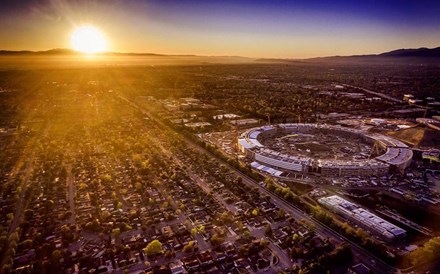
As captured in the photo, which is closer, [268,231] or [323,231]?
[268,231]

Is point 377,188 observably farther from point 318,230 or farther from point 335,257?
point 335,257

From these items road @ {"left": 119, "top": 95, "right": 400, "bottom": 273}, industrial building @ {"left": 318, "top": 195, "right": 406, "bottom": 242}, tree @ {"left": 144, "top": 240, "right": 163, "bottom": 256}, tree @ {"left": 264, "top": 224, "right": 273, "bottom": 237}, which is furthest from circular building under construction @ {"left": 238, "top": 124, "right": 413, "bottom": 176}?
tree @ {"left": 144, "top": 240, "right": 163, "bottom": 256}

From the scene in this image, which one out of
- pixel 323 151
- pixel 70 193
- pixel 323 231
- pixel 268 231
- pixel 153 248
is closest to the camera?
pixel 153 248

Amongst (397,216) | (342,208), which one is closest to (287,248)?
(342,208)

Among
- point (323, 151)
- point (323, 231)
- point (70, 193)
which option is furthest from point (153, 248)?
point (323, 151)

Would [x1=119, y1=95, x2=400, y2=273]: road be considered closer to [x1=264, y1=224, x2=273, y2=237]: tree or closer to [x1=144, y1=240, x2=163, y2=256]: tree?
[x1=264, y1=224, x2=273, y2=237]: tree

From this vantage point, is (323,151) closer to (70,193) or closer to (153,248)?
(153,248)

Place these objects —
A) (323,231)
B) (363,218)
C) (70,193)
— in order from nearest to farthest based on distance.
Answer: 1. (323,231)
2. (363,218)
3. (70,193)
